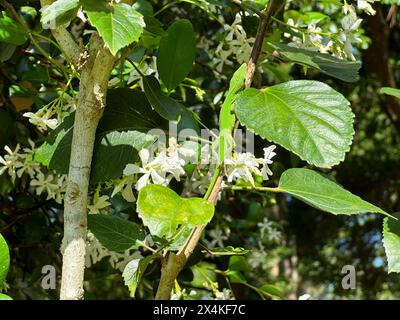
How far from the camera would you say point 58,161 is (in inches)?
31.6

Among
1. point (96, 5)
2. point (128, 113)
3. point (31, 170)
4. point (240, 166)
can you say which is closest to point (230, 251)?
point (240, 166)

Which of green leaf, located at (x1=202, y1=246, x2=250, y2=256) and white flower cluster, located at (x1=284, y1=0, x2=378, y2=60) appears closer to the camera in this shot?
green leaf, located at (x1=202, y1=246, x2=250, y2=256)

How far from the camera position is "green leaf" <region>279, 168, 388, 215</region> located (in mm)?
689

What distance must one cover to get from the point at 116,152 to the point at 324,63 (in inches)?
11.2

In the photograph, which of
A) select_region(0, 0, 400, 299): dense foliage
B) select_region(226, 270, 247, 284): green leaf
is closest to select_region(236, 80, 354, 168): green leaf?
select_region(0, 0, 400, 299): dense foliage

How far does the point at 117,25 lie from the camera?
2.15 ft

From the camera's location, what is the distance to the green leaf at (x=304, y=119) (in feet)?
2.24

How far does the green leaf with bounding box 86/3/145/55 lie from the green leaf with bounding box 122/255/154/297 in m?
0.23

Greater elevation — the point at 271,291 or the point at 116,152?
the point at 116,152

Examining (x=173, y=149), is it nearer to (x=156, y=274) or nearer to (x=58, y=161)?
(x=58, y=161)

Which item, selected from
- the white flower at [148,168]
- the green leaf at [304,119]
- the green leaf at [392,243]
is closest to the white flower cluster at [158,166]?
the white flower at [148,168]

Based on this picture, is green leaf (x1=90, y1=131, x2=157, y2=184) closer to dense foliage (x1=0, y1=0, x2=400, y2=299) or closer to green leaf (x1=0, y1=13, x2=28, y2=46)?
dense foliage (x1=0, y1=0, x2=400, y2=299)

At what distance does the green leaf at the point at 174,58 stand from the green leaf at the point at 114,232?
0.73 ft

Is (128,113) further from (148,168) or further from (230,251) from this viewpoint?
(230,251)
